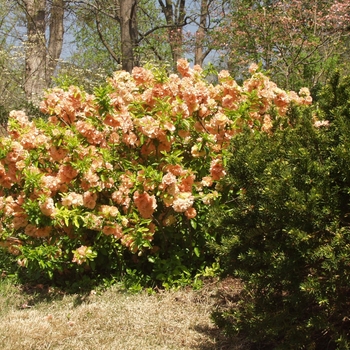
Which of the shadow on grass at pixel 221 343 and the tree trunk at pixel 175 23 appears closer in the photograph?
the shadow on grass at pixel 221 343

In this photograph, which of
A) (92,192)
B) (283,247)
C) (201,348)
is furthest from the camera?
(92,192)

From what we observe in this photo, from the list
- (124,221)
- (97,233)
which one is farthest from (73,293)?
(124,221)

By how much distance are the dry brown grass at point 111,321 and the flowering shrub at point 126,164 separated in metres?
0.33

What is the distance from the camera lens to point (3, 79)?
45.5 feet

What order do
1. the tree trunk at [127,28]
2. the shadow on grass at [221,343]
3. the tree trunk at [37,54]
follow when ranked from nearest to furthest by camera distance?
1. the shadow on grass at [221,343]
2. the tree trunk at [127,28]
3. the tree trunk at [37,54]

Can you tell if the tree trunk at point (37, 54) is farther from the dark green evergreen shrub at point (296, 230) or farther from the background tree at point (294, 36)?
the dark green evergreen shrub at point (296, 230)

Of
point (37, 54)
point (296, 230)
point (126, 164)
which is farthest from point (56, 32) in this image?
point (296, 230)

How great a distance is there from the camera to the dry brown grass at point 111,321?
Answer: 10.9 feet

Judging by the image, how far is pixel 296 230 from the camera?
2.48m

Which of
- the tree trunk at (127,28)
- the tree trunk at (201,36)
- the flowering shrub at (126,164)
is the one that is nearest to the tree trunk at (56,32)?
the tree trunk at (201,36)

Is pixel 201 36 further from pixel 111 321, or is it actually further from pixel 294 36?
pixel 111 321

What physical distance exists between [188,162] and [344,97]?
1.71 meters

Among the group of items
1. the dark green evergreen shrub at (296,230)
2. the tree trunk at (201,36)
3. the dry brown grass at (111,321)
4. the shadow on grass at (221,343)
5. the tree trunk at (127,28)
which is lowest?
the shadow on grass at (221,343)

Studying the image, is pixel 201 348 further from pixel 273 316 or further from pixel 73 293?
pixel 73 293
